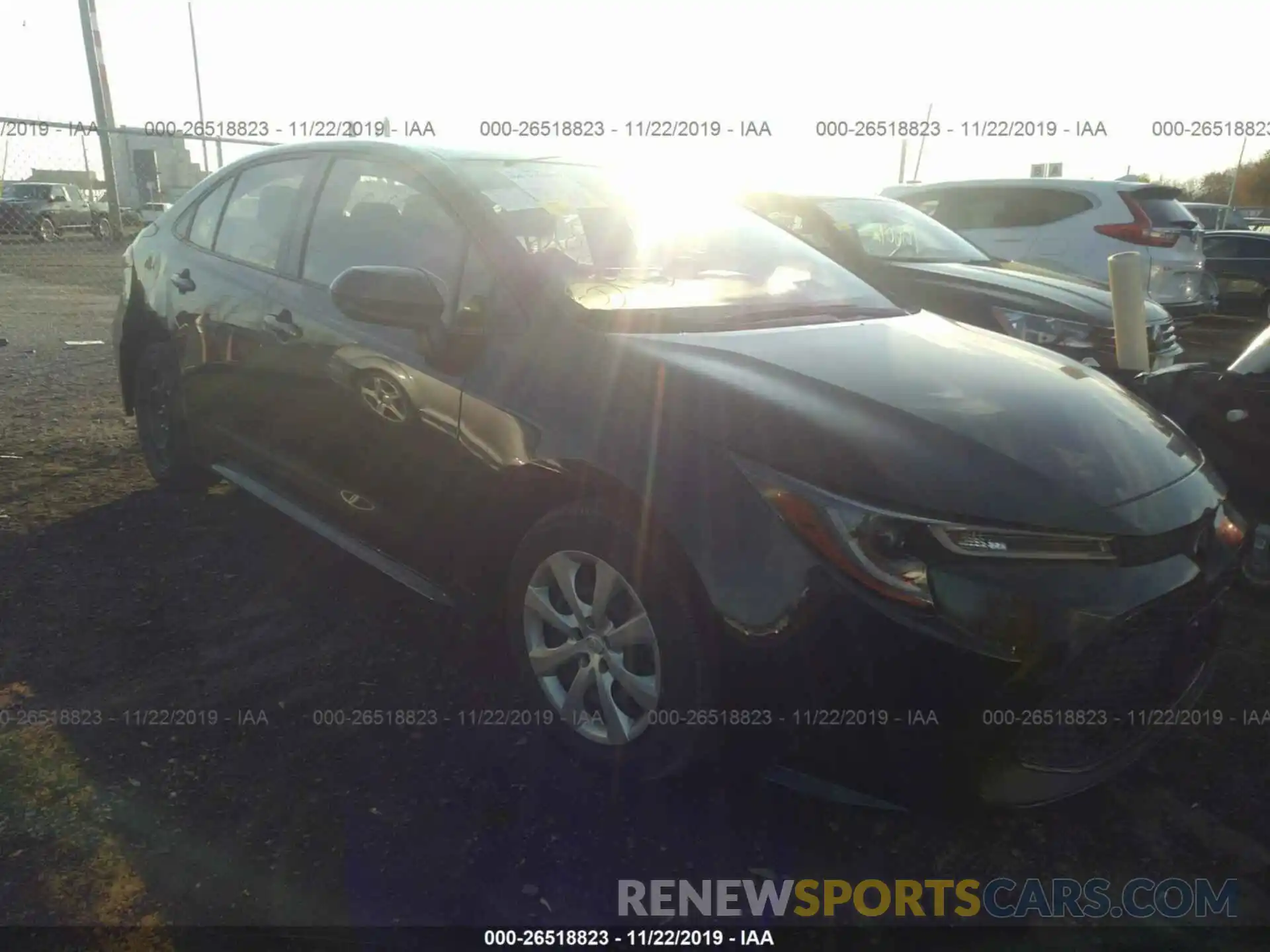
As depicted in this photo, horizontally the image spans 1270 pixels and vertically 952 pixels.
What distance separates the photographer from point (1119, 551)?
2.03 m

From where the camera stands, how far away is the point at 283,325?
329cm

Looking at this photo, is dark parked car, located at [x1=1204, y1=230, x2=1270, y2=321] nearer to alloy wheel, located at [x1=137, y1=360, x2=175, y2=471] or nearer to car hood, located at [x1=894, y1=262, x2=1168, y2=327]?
car hood, located at [x1=894, y1=262, x2=1168, y2=327]

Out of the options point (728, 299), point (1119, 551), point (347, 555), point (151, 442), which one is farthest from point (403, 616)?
point (1119, 551)

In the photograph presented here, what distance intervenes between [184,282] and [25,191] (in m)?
26.6

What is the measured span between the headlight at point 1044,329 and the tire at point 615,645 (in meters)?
4.08

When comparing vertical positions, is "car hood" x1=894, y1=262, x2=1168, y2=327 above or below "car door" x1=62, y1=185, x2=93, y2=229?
below

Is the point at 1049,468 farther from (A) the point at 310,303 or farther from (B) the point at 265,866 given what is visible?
(A) the point at 310,303

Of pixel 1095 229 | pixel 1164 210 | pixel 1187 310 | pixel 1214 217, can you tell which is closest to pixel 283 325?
pixel 1095 229

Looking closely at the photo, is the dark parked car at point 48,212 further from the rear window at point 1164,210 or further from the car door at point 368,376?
the car door at point 368,376

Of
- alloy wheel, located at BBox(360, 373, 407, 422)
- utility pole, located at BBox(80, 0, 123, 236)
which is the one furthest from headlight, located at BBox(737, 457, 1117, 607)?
utility pole, located at BBox(80, 0, 123, 236)

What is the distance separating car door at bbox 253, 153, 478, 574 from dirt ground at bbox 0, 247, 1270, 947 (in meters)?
0.47

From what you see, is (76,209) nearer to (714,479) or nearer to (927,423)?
(714,479)

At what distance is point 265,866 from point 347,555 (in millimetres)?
1844

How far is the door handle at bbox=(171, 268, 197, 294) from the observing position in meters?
3.94
